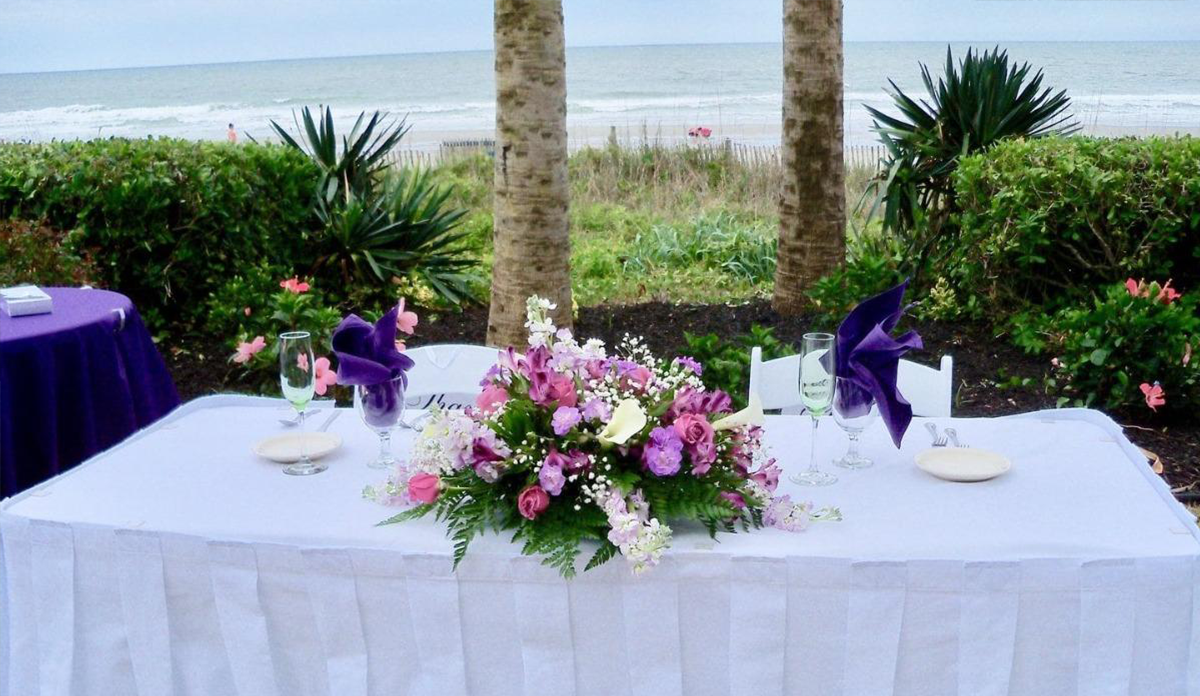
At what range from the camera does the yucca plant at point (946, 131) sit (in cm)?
631

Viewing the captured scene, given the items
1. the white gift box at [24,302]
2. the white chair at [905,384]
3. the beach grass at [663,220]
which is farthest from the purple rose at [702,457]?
the beach grass at [663,220]

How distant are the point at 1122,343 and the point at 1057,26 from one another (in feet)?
246

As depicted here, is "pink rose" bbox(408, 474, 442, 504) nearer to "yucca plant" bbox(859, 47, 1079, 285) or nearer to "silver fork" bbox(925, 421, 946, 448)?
"silver fork" bbox(925, 421, 946, 448)

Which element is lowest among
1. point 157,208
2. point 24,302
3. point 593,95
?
point 24,302

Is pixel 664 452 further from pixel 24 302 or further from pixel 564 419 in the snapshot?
pixel 24 302

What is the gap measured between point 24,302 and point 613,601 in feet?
8.60

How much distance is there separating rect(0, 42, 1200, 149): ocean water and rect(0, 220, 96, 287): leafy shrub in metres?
18.4

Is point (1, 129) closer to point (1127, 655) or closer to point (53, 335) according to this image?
point (53, 335)

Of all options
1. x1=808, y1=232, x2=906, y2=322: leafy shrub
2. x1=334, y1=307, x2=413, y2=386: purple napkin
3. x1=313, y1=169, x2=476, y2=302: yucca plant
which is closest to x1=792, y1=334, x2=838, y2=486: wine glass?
x1=334, y1=307, x2=413, y2=386: purple napkin

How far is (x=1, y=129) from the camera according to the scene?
35438 mm

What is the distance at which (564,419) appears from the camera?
5.68 ft

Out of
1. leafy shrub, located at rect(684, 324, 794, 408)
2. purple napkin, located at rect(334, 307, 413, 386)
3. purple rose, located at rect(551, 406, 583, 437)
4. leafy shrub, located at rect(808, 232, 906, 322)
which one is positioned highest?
purple napkin, located at rect(334, 307, 413, 386)

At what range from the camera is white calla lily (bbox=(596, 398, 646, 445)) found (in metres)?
1.73

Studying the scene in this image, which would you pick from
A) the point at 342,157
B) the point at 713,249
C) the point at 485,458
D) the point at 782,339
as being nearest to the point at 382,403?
the point at 485,458
